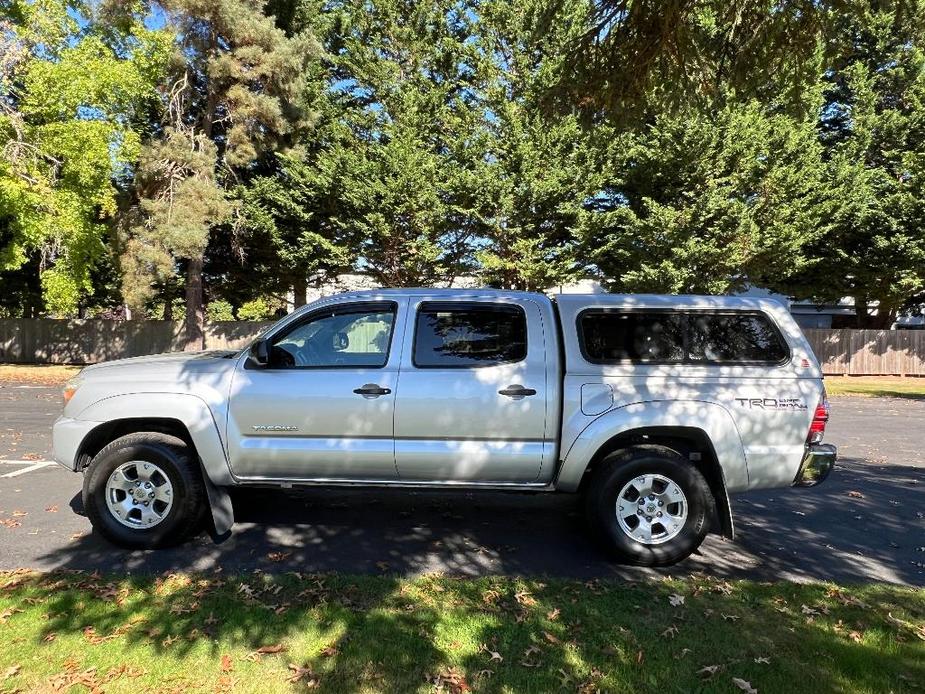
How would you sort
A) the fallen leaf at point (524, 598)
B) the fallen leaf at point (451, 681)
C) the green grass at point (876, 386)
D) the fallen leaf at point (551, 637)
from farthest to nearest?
1. the green grass at point (876, 386)
2. the fallen leaf at point (524, 598)
3. the fallen leaf at point (551, 637)
4. the fallen leaf at point (451, 681)

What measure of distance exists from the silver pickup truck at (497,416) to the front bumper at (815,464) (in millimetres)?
20

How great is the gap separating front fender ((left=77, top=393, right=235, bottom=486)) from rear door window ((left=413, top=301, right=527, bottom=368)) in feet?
5.32

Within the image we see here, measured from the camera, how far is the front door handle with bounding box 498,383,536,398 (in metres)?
4.48

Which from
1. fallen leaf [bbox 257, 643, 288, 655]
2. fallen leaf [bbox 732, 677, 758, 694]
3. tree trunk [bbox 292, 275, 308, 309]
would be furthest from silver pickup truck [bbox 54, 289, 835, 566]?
tree trunk [bbox 292, 275, 308, 309]

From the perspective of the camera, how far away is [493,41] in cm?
2011

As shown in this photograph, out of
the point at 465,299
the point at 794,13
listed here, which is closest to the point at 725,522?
the point at 465,299

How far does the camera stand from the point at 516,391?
4.48 m

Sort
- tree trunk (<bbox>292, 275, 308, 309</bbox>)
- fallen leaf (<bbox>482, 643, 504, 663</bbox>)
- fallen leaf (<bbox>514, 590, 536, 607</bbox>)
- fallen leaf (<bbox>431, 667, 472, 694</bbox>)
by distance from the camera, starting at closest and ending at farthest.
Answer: fallen leaf (<bbox>431, 667, 472, 694</bbox>)
fallen leaf (<bbox>482, 643, 504, 663</bbox>)
fallen leaf (<bbox>514, 590, 536, 607</bbox>)
tree trunk (<bbox>292, 275, 308, 309</bbox>)

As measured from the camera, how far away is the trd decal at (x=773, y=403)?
4.43 meters

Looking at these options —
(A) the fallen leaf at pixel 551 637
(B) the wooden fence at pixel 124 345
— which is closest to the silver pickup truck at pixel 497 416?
(A) the fallen leaf at pixel 551 637

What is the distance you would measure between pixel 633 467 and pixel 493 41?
19076 millimetres

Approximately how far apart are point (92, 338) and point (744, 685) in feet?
89.6

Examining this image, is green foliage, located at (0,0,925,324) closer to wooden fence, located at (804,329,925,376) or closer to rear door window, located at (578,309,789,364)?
wooden fence, located at (804,329,925,376)

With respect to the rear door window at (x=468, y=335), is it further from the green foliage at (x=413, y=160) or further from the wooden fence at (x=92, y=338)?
the wooden fence at (x=92, y=338)
